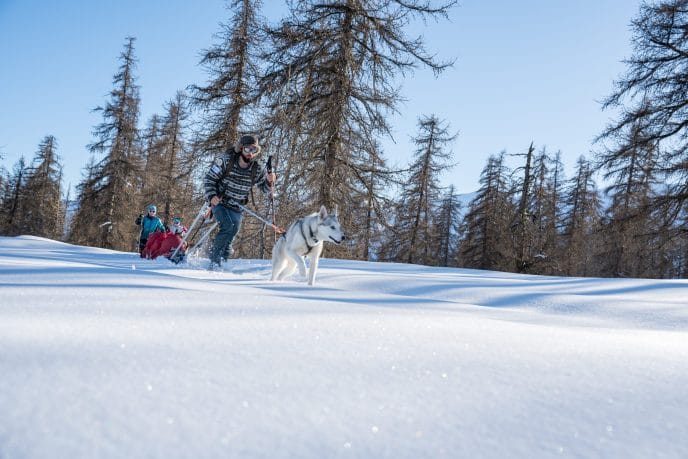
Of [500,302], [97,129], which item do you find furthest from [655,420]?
[97,129]

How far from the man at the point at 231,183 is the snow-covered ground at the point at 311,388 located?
4.93 m

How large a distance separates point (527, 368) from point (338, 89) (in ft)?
41.3

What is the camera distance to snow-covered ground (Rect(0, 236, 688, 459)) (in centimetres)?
70

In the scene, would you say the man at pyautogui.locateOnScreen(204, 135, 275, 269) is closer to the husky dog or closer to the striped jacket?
the striped jacket

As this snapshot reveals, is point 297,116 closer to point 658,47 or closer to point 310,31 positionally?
point 310,31

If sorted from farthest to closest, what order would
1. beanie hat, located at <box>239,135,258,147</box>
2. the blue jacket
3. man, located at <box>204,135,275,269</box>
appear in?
the blue jacket → man, located at <box>204,135,275,269</box> → beanie hat, located at <box>239,135,258,147</box>

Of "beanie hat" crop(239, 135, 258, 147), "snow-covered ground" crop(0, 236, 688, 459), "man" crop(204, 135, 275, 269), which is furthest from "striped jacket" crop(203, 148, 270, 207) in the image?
"snow-covered ground" crop(0, 236, 688, 459)

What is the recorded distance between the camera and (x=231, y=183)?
6711 mm

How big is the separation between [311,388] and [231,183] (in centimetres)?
613

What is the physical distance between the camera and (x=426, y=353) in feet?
4.35

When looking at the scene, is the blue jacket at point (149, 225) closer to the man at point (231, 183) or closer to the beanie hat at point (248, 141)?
the man at point (231, 183)

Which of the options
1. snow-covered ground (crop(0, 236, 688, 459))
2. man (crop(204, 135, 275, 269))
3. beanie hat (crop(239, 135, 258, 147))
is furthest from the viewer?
man (crop(204, 135, 275, 269))

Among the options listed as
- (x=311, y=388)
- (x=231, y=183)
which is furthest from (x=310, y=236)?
(x=311, y=388)

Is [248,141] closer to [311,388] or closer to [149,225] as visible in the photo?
[311,388]
